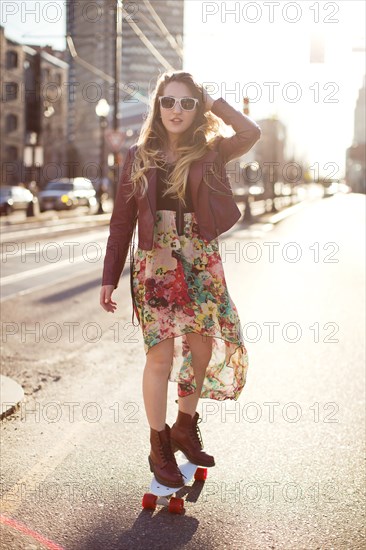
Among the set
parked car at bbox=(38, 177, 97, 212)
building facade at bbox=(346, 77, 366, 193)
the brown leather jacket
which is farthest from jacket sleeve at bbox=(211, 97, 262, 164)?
building facade at bbox=(346, 77, 366, 193)

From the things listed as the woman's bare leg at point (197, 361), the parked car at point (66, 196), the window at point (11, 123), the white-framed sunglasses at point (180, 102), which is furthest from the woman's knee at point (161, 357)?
the window at point (11, 123)

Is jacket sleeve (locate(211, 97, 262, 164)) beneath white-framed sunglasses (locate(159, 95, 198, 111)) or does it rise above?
beneath

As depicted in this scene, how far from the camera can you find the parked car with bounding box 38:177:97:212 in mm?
40562

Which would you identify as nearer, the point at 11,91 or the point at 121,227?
the point at 121,227

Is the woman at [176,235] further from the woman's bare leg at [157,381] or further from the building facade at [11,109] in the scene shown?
the building facade at [11,109]

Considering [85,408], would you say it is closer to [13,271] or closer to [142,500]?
[142,500]

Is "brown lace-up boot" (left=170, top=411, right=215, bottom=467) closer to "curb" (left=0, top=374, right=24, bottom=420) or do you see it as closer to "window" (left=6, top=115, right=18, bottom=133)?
"curb" (left=0, top=374, right=24, bottom=420)

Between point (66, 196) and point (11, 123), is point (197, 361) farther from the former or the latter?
point (11, 123)

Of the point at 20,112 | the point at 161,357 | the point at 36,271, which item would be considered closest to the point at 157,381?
the point at 161,357

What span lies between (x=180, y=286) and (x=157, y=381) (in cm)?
45

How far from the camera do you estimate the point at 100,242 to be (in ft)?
70.2

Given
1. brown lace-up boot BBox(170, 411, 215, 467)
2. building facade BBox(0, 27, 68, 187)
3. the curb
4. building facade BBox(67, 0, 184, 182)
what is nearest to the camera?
brown lace-up boot BBox(170, 411, 215, 467)

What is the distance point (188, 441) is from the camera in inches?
150

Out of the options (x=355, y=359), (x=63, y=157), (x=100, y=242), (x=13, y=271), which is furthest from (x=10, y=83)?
(x=355, y=359)
